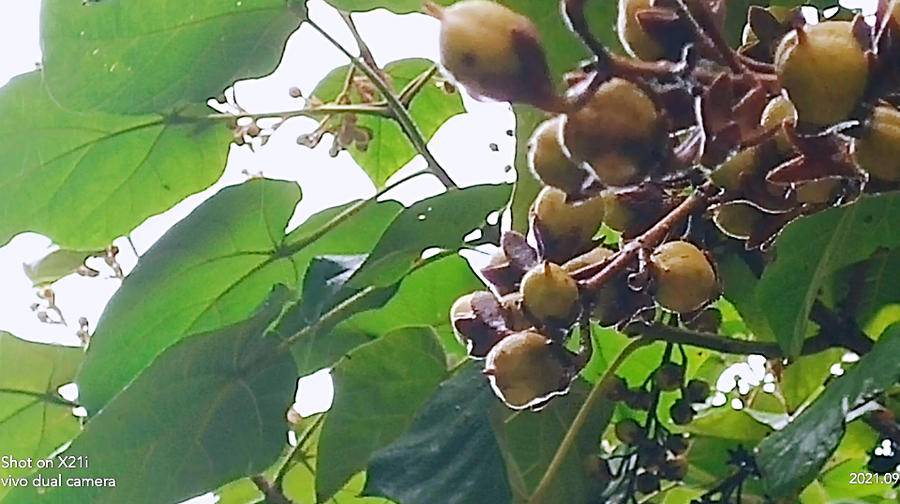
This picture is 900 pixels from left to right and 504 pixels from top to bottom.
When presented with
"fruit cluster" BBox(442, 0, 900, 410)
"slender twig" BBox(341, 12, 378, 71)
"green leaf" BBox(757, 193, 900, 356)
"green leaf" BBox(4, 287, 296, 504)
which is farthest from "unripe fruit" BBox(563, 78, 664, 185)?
"slender twig" BBox(341, 12, 378, 71)

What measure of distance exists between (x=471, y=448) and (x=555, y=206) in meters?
0.18

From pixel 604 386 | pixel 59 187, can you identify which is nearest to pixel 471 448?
pixel 604 386

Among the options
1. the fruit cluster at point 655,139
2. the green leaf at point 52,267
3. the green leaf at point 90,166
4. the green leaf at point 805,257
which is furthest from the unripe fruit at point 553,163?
the green leaf at point 52,267

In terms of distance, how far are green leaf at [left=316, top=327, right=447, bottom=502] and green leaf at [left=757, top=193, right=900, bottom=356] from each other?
0.16m

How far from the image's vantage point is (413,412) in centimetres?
54

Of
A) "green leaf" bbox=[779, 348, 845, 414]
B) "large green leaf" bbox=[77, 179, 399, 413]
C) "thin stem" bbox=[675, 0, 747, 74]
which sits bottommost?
"green leaf" bbox=[779, 348, 845, 414]

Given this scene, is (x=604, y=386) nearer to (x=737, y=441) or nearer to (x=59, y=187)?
(x=737, y=441)

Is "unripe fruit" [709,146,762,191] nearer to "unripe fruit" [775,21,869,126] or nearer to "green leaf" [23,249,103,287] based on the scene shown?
"unripe fruit" [775,21,869,126]

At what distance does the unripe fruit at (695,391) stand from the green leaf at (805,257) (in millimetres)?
136

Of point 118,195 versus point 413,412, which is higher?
point 118,195

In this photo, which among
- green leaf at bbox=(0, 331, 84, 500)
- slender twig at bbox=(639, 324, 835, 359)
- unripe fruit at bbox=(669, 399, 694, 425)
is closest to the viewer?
slender twig at bbox=(639, 324, 835, 359)

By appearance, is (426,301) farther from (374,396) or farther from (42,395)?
(42,395)

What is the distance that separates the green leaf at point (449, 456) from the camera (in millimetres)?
449

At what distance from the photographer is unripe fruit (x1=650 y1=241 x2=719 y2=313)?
0.95ft
